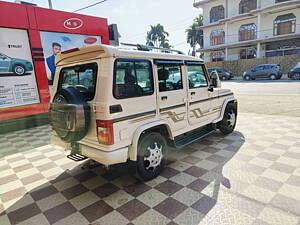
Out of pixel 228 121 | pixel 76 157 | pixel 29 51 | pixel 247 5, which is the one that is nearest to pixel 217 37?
pixel 247 5

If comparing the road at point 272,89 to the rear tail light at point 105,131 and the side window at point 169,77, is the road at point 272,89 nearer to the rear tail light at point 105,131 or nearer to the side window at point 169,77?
the side window at point 169,77

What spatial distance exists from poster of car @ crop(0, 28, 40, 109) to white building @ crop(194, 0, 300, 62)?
2458 cm

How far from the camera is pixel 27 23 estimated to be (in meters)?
6.04

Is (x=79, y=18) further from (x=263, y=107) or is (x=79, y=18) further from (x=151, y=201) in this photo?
(x=263, y=107)

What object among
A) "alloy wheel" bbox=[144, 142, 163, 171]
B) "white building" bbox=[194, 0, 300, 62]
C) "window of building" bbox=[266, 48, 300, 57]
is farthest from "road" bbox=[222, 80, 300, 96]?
"white building" bbox=[194, 0, 300, 62]

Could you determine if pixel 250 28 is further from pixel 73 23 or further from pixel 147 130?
pixel 147 130

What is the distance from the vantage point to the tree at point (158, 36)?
40312mm

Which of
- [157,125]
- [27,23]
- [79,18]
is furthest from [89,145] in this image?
[79,18]

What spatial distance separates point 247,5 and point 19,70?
91.4ft

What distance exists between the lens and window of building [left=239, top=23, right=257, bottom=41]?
24.1m

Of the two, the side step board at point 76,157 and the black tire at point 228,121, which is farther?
the black tire at point 228,121

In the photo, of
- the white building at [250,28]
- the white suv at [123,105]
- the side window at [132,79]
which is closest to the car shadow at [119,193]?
the white suv at [123,105]

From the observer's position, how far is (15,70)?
19.7 ft

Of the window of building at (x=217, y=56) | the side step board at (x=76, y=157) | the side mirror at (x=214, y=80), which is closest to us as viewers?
the side step board at (x=76, y=157)
